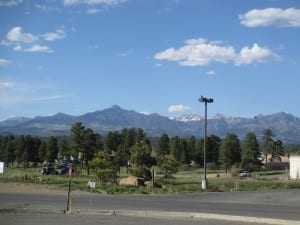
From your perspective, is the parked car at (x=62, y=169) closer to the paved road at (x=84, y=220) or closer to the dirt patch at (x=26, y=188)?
the dirt patch at (x=26, y=188)

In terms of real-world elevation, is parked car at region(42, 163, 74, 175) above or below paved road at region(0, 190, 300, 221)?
above

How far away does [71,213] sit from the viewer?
25.6 metres

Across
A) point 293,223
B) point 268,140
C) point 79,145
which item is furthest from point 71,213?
Result: point 268,140

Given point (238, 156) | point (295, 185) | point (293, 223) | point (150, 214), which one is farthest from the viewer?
point (238, 156)

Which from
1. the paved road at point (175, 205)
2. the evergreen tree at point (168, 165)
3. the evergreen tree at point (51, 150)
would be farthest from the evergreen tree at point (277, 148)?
the paved road at point (175, 205)

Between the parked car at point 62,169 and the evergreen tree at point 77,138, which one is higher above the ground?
the evergreen tree at point 77,138

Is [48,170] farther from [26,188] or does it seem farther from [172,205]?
[172,205]

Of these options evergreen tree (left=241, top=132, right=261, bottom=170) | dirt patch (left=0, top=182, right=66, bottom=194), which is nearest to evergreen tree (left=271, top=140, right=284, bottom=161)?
evergreen tree (left=241, top=132, right=261, bottom=170)

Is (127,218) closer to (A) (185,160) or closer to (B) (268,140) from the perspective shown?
(A) (185,160)

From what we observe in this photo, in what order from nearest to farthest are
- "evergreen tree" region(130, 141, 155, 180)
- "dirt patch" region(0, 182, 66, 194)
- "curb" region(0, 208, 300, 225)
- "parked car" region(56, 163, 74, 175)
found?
"curb" region(0, 208, 300, 225) < "dirt patch" region(0, 182, 66, 194) < "evergreen tree" region(130, 141, 155, 180) < "parked car" region(56, 163, 74, 175)

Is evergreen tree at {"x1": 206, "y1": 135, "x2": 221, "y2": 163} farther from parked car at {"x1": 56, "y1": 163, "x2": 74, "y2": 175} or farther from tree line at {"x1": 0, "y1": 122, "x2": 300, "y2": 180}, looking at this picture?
parked car at {"x1": 56, "y1": 163, "x2": 74, "y2": 175}

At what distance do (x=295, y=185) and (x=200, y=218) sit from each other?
38.0 meters

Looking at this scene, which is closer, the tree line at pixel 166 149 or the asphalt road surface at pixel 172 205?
the asphalt road surface at pixel 172 205

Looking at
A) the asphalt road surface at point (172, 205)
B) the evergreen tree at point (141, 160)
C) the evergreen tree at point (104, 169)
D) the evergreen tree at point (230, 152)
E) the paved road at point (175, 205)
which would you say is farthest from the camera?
the evergreen tree at point (230, 152)
